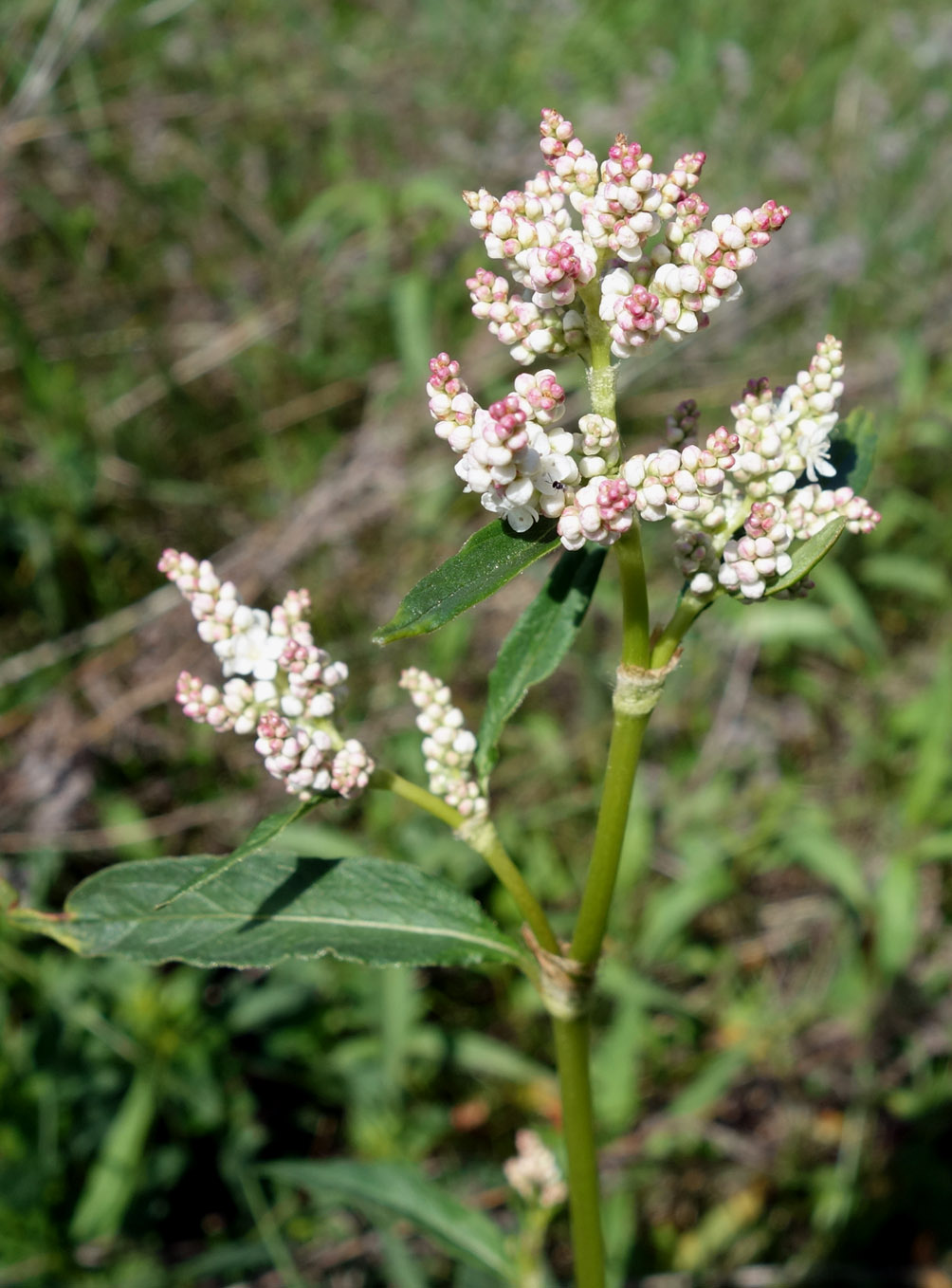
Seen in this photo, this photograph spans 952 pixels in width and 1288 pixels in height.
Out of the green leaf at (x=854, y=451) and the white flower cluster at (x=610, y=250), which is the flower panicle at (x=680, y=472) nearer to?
the white flower cluster at (x=610, y=250)

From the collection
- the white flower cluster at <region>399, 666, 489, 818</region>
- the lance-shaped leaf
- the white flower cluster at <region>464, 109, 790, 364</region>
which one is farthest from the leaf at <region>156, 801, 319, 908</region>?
the white flower cluster at <region>464, 109, 790, 364</region>

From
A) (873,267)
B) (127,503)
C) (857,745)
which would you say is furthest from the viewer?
(873,267)

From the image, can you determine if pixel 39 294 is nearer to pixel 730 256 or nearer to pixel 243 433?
pixel 243 433

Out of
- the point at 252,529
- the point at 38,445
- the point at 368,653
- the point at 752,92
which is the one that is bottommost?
the point at 368,653

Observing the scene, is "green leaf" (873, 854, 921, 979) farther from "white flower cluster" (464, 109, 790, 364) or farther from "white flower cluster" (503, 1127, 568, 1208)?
"white flower cluster" (464, 109, 790, 364)

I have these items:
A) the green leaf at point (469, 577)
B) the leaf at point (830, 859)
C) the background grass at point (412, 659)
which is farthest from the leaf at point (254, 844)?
the leaf at point (830, 859)

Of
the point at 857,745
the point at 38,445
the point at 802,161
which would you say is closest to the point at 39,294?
the point at 38,445

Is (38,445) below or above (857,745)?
above
